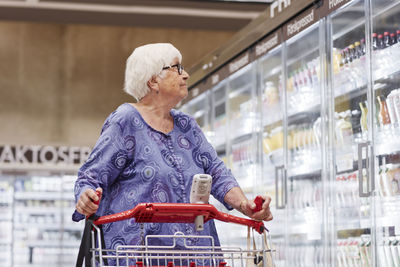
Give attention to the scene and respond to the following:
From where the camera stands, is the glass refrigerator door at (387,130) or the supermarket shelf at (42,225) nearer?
the glass refrigerator door at (387,130)

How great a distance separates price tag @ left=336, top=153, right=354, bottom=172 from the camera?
445cm

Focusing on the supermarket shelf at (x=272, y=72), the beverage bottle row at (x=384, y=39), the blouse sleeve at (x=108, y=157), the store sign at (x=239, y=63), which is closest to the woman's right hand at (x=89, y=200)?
the blouse sleeve at (x=108, y=157)

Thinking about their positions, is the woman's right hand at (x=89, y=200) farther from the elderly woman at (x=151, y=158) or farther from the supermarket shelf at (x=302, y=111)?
the supermarket shelf at (x=302, y=111)

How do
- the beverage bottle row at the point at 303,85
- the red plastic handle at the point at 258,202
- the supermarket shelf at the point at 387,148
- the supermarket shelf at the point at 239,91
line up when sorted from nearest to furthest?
1. the red plastic handle at the point at 258,202
2. the supermarket shelf at the point at 387,148
3. the beverage bottle row at the point at 303,85
4. the supermarket shelf at the point at 239,91

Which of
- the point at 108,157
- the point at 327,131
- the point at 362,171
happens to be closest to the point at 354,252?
the point at 362,171

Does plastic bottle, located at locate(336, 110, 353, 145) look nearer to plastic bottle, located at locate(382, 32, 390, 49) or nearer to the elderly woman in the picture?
plastic bottle, located at locate(382, 32, 390, 49)

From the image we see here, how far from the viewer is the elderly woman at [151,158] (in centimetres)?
251

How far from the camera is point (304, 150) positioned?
206 inches

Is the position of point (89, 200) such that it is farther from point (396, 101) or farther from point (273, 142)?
point (273, 142)

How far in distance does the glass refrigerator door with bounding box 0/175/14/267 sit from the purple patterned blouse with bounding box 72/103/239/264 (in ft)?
26.8

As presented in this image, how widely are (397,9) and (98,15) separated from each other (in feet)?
21.7

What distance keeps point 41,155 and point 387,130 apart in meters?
6.78

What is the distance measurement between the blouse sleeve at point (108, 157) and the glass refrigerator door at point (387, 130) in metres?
1.82

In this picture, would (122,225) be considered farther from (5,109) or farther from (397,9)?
(5,109)
